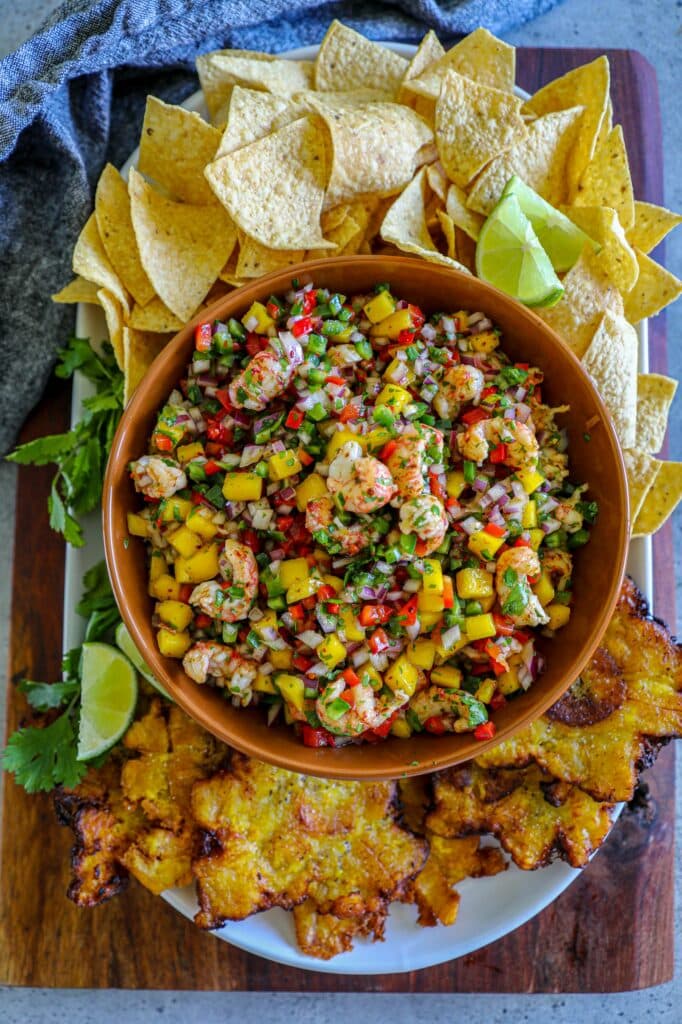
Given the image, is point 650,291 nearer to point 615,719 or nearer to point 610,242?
point 610,242

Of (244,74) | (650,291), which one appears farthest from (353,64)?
(650,291)

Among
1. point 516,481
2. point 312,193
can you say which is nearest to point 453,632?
point 516,481

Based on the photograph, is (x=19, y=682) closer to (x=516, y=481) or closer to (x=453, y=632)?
(x=453, y=632)

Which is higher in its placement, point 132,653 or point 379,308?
point 379,308

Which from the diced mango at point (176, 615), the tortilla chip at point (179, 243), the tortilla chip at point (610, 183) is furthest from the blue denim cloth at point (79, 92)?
the diced mango at point (176, 615)

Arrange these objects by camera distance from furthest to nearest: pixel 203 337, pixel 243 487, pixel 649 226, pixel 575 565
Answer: pixel 649 226, pixel 575 565, pixel 203 337, pixel 243 487

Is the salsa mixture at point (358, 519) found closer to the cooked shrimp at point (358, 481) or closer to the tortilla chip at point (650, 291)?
the cooked shrimp at point (358, 481)
